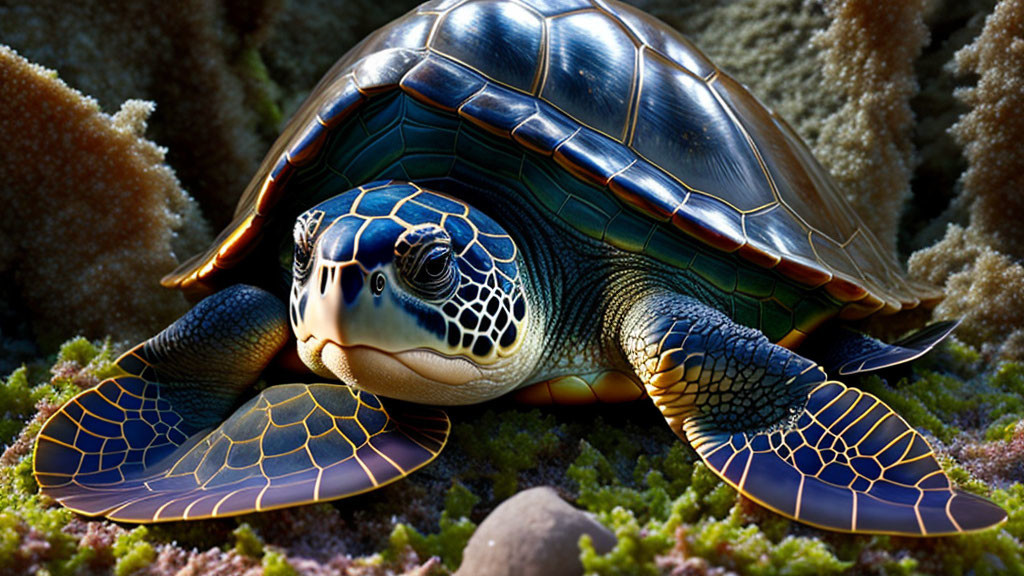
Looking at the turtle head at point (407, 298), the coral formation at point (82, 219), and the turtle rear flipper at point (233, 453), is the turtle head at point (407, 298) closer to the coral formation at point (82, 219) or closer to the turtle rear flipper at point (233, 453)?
the turtle rear flipper at point (233, 453)

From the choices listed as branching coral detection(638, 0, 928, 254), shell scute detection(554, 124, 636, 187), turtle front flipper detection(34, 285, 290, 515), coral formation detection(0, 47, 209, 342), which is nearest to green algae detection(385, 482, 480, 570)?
turtle front flipper detection(34, 285, 290, 515)

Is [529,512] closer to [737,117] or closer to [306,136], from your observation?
[306,136]

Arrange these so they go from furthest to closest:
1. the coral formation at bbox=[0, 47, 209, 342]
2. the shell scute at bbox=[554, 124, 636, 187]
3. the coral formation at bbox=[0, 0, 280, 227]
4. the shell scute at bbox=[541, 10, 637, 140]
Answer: the coral formation at bbox=[0, 0, 280, 227], the coral formation at bbox=[0, 47, 209, 342], the shell scute at bbox=[541, 10, 637, 140], the shell scute at bbox=[554, 124, 636, 187]

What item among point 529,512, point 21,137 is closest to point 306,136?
point 529,512

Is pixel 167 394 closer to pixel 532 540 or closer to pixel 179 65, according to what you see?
pixel 532 540

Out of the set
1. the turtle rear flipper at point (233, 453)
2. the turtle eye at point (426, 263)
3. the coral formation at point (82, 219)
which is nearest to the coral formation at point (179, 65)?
the coral formation at point (82, 219)

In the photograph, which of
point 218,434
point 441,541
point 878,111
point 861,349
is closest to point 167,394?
point 218,434

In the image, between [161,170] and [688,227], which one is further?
[161,170]

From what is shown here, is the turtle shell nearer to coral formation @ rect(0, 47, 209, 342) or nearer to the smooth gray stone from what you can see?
coral formation @ rect(0, 47, 209, 342)

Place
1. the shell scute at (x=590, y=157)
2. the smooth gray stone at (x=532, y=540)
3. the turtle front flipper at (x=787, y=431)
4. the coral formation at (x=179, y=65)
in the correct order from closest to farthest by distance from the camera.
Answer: the smooth gray stone at (x=532, y=540), the turtle front flipper at (x=787, y=431), the shell scute at (x=590, y=157), the coral formation at (x=179, y=65)
